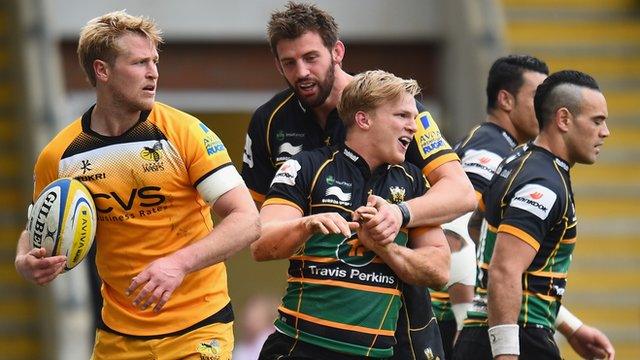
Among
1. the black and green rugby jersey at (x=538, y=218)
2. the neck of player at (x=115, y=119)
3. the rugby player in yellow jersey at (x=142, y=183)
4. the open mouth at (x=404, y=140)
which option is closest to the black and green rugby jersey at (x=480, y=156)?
the black and green rugby jersey at (x=538, y=218)

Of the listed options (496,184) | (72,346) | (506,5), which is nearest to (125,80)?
(496,184)

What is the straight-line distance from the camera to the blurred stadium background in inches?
518

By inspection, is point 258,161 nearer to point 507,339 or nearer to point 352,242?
point 352,242

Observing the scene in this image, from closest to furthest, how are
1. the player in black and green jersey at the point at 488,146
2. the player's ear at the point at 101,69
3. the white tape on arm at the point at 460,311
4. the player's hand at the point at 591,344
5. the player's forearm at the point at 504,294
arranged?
the player's ear at the point at 101,69
the player's forearm at the point at 504,294
the player's hand at the point at 591,344
the white tape on arm at the point at 460,311
the player in black and green jersey at the point at 488,146

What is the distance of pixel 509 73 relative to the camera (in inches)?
318

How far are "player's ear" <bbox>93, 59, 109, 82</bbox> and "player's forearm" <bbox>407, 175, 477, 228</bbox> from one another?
4.61 ft

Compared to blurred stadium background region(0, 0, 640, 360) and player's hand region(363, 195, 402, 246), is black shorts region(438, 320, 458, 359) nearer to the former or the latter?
player's hand region(363, 195, 402, 246)

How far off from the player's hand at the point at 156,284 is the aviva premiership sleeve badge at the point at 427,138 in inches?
55.8

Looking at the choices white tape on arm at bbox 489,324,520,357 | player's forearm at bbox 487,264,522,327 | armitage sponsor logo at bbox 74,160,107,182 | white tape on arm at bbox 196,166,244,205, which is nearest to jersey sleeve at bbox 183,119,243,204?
white tape on arm at bbox 196,166,244,205

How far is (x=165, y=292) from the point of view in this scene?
5.84 metres

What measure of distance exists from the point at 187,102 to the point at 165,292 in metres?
8.21

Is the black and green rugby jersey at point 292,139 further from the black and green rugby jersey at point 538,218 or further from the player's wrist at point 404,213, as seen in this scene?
the player's wrist at point 404,213

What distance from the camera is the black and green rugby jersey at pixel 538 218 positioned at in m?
6.70

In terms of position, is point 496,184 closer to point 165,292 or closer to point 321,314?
point 321,314
